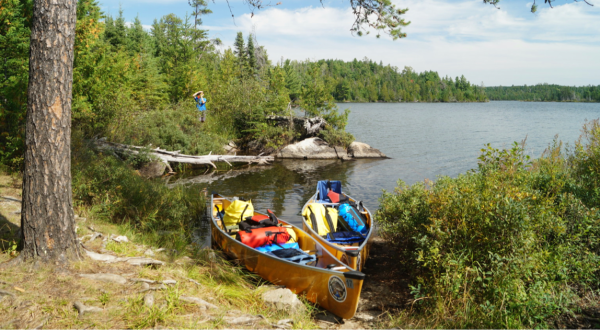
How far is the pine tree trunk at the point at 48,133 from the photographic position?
3939 mm

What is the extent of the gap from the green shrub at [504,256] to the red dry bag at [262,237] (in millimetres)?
2662

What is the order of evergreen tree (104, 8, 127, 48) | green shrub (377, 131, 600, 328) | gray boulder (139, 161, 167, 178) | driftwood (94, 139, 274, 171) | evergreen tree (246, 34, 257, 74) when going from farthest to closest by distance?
evergreen tree (246, 34, 257, 74), evergreen tree (104, 8, 127, 48), gray boulder (139, 161, 167, 178), driftwood (94, 139, 274, 171), green shrub (377, 131, 600, 328)

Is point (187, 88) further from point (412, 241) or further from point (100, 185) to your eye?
point (412, 241)

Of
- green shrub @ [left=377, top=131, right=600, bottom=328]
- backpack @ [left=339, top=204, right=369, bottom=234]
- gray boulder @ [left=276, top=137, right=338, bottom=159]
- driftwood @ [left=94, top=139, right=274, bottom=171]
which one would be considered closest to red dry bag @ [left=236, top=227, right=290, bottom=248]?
backpack @ [left=339, top=204, right=369, bottom=234]

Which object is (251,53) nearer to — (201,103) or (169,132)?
(201,103)

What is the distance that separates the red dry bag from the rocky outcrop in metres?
14.6

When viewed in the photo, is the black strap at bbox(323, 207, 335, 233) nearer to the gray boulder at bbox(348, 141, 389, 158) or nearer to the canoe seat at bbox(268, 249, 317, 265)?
the canoe seat at bbox(268, 249, 317, 265)

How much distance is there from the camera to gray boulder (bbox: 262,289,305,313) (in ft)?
16.1

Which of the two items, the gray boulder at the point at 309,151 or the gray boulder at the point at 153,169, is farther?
the gray boulder at the point at 309,151

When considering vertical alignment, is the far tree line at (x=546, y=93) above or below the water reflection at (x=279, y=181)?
above

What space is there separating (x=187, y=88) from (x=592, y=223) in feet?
76.6

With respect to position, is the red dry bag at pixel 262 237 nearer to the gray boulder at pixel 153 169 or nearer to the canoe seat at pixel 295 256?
the canoe seat at pixel 295 256

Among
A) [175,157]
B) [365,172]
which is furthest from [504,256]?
[175,157]

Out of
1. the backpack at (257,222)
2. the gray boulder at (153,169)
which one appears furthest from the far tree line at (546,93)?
the backpack at (257,222)
